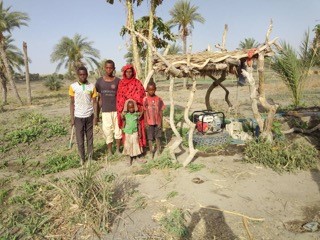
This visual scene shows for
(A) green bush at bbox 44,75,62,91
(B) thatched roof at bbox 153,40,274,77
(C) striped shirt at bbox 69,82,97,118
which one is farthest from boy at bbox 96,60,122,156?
(A) green bush at bbox 44,75,62,91

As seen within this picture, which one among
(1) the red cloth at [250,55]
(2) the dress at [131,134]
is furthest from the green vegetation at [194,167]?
(1) the red cloth at [250,55]

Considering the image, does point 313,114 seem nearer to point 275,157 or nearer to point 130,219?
point 275,157

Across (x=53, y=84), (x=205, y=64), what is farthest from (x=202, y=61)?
(x=53, y=84)

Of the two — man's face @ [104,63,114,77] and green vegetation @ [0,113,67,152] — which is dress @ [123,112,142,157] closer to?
man's face @ [104,63,114,77]

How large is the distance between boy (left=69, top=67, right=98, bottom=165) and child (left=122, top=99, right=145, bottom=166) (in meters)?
0.66

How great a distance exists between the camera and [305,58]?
22.9ft

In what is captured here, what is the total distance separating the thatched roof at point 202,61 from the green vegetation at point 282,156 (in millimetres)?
1768

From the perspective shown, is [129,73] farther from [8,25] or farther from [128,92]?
[8,25]

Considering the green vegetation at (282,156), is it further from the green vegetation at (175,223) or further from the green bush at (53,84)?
the green bush at (53,84)

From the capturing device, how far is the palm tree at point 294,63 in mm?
6855

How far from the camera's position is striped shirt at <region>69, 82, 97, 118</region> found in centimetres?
529

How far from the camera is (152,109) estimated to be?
575 centimetres

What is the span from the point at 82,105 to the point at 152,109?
4.63 ft

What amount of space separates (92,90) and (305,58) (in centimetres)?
534
